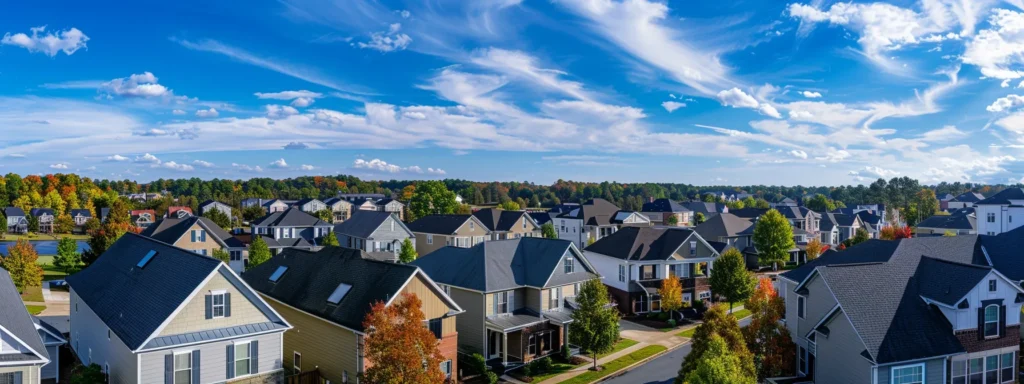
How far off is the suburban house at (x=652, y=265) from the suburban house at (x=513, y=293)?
8.23 m

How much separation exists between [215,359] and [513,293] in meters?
17.3

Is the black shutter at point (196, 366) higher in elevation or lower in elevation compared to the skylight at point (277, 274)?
lower

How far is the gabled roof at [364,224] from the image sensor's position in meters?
75.4

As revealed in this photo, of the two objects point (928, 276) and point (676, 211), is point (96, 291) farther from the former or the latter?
point (676, 211)

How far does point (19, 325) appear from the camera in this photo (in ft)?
80.4

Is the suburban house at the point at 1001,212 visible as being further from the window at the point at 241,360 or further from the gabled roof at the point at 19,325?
the gabled roof at the point at 19,325

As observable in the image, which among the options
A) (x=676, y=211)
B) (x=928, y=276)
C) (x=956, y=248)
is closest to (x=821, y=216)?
(x=676, y=211)

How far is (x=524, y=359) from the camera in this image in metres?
Answer: 34.0

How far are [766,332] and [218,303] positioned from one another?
81.5ft

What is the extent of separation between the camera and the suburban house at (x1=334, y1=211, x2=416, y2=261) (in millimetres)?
74625

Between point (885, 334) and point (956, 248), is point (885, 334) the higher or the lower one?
the lower one

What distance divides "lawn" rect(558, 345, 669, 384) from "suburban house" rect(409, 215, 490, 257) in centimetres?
4254

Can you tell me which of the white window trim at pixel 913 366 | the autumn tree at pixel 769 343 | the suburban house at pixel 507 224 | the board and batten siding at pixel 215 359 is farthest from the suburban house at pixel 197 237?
the white window trim at pixel 913 366

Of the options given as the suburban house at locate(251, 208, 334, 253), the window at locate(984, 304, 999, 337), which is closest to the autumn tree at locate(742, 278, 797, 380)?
the window at locate(984, 304, 999, 337)
